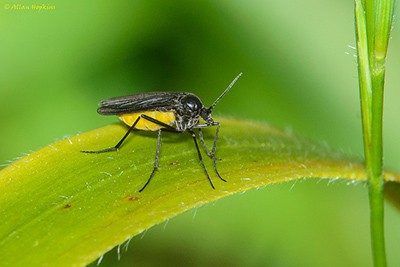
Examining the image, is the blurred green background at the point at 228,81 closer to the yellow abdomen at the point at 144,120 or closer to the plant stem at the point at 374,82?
the yellow abdomen at the point at 144,120

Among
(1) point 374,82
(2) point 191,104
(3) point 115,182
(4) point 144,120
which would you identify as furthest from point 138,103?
(1) point 374,82

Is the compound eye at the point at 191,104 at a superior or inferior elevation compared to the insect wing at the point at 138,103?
inferior

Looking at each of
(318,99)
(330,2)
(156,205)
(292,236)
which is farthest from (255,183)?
(330,2)

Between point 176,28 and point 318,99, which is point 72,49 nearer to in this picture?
point 176,28

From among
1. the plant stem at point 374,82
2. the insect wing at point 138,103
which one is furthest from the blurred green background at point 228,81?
the plant stem at point 374,82

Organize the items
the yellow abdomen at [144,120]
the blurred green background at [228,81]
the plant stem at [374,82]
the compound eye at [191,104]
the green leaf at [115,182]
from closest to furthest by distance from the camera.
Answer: the green leaf at [115,182]
the plant stem at [374,82]
the yellow abdomen at [144,120]
the compound eye at [191,104]
the blurred green background at [228,81]

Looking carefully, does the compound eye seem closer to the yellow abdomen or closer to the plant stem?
the yellow abdomen
